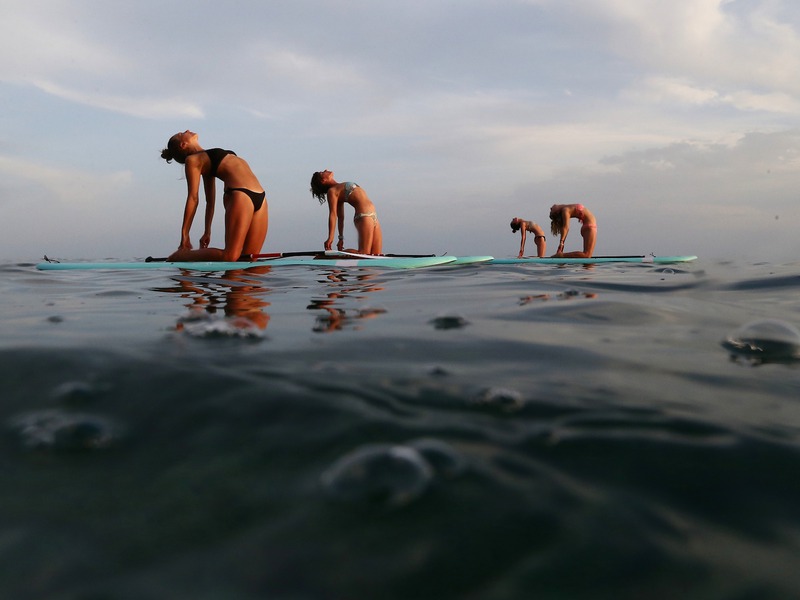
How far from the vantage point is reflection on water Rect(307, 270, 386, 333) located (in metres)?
2.57

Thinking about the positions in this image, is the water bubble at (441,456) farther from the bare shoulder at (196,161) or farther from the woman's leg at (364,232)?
the woman's leg at (364,232)

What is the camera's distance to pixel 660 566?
79 cm

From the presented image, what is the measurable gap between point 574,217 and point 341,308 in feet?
37.9

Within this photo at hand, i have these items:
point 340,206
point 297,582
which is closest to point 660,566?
point 297,582

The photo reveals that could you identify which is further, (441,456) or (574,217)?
(574,217)

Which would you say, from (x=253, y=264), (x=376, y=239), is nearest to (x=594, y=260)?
(x=376, y=239)

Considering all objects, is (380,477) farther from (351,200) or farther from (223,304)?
(351,200)

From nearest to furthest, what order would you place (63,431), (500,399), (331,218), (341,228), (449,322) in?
(63,431) → (500,399) → (449,322) → (331,218) → (341,228)

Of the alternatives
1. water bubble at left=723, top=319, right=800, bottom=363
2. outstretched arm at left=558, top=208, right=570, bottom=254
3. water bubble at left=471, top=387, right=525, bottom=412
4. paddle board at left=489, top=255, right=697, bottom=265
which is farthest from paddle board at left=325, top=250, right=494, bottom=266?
water bubble at left=471, top=387, right=525, bottom=412

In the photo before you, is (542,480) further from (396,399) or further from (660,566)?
(396,399)

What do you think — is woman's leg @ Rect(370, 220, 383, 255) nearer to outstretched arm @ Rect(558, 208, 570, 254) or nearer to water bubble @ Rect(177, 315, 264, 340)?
outstretched arm @ Rect(558, 208, 570, 254)

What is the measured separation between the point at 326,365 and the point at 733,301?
3.52 metres

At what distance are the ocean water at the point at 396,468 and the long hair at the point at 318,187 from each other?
7812 mm

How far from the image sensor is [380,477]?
101 cm
